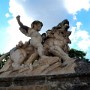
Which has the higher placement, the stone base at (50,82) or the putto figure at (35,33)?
the putto figure at (35,33)

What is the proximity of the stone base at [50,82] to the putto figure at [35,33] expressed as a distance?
1340mm

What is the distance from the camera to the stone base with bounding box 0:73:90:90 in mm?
8637

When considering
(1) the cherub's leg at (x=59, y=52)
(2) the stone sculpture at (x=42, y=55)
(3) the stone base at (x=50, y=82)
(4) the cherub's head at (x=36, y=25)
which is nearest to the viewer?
(3) the stone base at (x=50, y=82)

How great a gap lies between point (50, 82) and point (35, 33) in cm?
264

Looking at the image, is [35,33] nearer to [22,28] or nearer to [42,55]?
[22,28]

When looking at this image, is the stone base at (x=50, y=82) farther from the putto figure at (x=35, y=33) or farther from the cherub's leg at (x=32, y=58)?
the putto figure at (x=35, y=33)

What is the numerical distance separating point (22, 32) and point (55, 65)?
93.3 inches

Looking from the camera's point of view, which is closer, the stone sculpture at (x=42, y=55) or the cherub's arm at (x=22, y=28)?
the stone sculpture at (x=42, y=55)

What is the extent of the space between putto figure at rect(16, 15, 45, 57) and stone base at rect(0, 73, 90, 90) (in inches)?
52.7

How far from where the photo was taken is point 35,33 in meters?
11.1

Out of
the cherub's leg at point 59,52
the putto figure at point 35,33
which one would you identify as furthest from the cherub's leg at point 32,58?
the cherub's leg at point 59,52

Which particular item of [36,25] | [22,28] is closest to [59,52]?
[36,25]

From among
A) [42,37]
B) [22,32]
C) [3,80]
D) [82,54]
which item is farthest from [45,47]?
[82,54]

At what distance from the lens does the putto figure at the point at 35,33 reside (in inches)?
416
